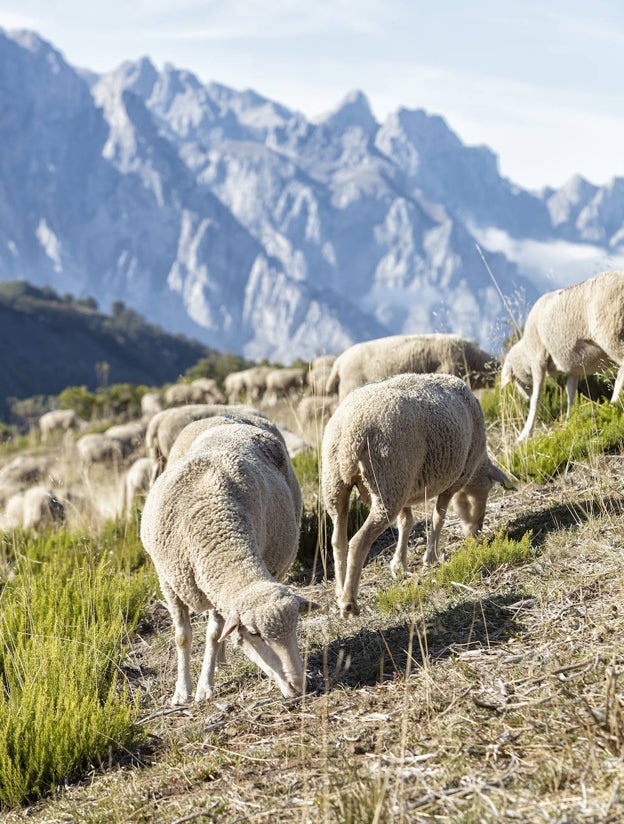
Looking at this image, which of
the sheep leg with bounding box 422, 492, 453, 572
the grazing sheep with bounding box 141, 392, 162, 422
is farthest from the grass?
the grazing sheep with bounding box 141, 392, 162, 422

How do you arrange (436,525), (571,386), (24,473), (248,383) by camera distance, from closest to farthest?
(436,525) → (571,386) → (24,473) → (248,383)

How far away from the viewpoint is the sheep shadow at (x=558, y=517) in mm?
5004

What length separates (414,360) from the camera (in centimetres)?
968

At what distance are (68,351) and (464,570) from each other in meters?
107

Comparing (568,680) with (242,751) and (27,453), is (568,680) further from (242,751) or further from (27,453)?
(27,453)

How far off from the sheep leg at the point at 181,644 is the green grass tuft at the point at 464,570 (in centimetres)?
102

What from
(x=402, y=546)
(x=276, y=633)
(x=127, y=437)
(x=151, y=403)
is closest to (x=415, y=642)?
(x=276, y=633)

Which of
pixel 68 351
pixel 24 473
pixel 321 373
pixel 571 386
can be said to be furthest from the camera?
pixel 68 351

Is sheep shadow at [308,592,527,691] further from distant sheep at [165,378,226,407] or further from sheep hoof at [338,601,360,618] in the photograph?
distant sheep at [165,378,226,407]

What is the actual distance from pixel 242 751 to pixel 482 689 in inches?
37.8

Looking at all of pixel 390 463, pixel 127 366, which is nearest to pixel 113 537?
pixel 390 463

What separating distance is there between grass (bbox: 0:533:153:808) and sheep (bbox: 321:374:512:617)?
133 cm

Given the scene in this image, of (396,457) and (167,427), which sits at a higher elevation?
(396,457)

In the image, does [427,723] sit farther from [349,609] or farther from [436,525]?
[436,525]
